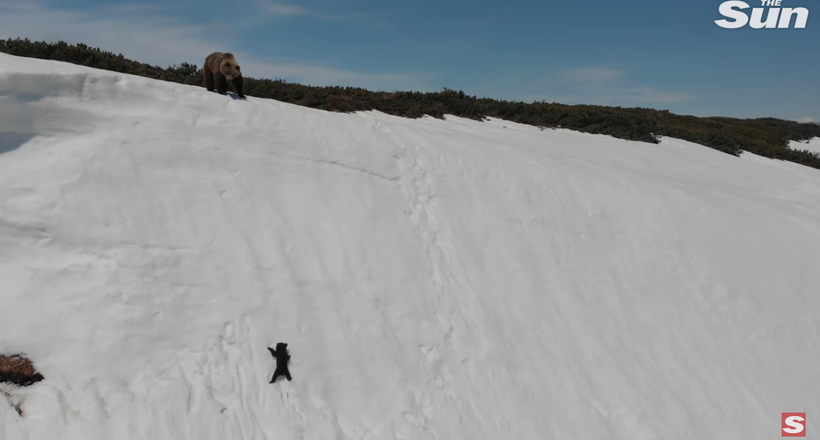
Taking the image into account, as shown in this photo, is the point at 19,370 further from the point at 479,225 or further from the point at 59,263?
the point at 479,225

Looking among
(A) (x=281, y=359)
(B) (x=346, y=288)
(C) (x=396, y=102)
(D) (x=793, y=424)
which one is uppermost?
(C) (x=396, y=102)

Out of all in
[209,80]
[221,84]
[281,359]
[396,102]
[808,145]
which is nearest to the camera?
[281,359]

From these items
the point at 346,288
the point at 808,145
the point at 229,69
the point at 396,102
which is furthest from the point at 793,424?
the point at 808,145

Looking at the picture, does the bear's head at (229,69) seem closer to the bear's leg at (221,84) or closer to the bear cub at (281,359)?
the bear's leg at (221,84)

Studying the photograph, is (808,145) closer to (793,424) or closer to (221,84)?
(793,424)

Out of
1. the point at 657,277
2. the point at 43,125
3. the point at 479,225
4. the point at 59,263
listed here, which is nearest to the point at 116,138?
the point at 43,125

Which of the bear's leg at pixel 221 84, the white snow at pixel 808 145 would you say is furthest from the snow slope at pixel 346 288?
the white snow at pixel 808 145
